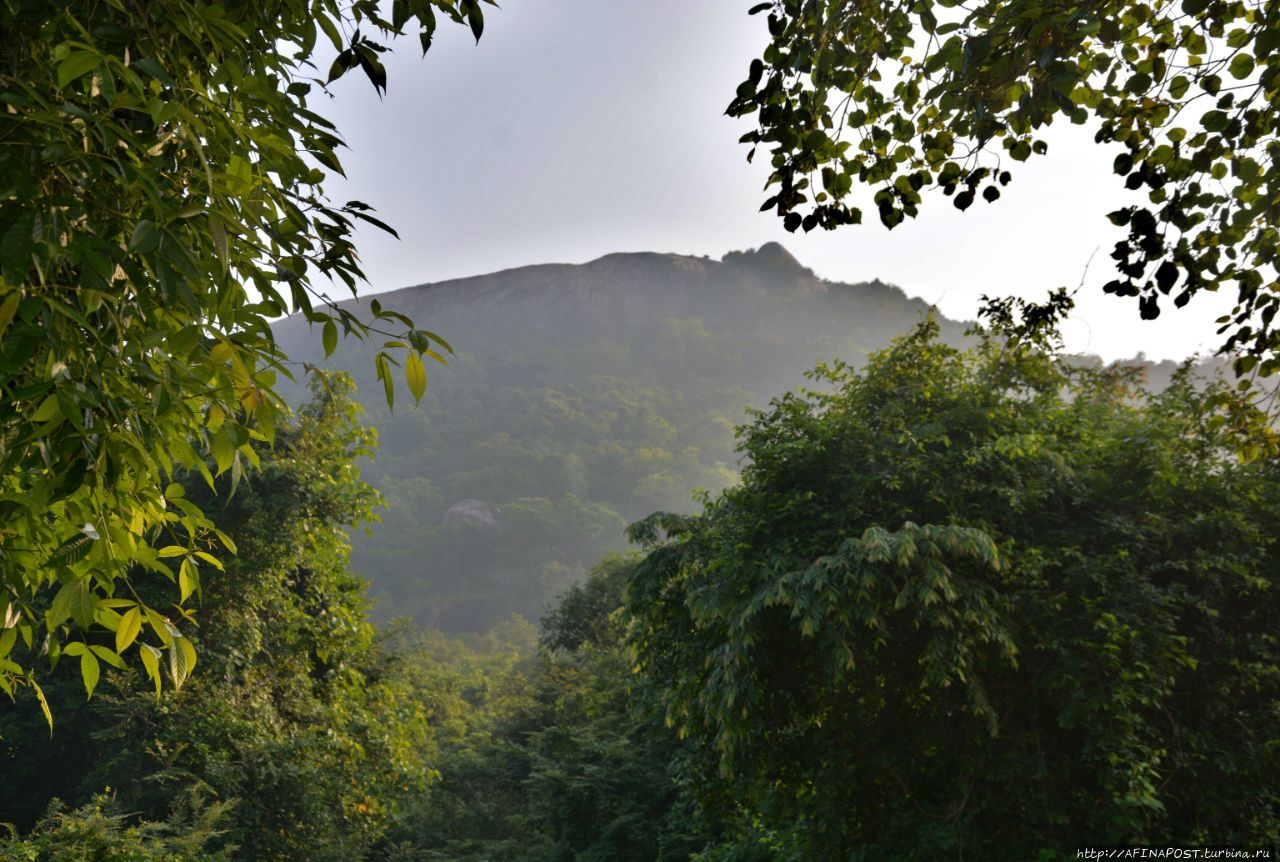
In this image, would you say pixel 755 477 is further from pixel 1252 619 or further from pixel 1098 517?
pixel 1252 619

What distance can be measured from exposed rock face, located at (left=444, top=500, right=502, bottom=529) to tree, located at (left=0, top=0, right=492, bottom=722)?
261ft

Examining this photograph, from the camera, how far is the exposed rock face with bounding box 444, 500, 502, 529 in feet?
260

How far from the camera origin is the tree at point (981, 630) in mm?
5855

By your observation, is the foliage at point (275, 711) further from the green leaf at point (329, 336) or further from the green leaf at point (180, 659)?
the green leaf at point (329, 336)

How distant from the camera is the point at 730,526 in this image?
7.68 metres

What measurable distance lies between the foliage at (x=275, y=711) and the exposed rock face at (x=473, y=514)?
6684 centimetres

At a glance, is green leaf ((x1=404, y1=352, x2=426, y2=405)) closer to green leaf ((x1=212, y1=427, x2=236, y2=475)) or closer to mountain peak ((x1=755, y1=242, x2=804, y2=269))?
green leaf ((x1=212, y1=427, x2=236, y2=475))

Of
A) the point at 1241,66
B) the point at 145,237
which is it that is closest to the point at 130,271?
the point at 145,237

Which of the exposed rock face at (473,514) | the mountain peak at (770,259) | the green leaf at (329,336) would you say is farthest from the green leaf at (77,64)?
the mountain peak at (770,259)

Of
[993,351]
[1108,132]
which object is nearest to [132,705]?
[993,351]

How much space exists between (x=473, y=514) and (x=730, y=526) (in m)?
74.1

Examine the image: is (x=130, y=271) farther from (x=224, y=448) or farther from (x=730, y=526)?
(x=730, y=526)

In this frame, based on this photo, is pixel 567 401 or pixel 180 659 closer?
pixel 180 659

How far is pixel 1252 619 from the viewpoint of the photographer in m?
6.41
